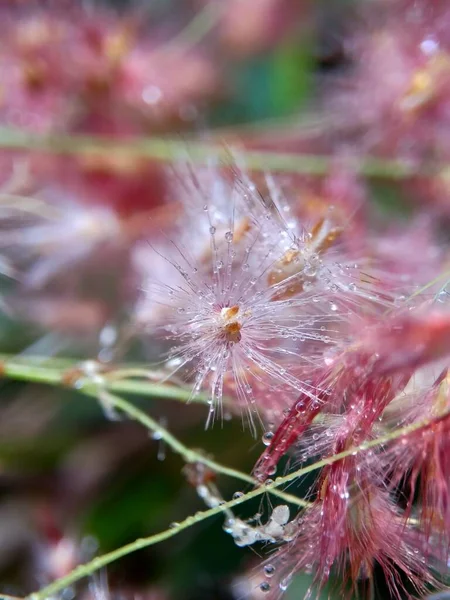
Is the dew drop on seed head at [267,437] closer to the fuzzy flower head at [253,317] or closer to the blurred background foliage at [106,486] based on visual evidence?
the fuzzy flower head at [253,317]

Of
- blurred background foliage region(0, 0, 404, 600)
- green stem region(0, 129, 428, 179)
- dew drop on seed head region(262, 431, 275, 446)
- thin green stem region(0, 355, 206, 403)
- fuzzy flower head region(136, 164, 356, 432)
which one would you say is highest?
green stem region(0, 129, 428, 179)

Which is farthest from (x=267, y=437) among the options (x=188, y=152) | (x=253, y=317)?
(x=188, y=152)

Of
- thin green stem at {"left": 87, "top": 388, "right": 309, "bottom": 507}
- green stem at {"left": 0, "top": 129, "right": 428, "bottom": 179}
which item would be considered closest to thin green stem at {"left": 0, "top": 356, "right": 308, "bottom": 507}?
thin green stem at {"left": 87, "top": 388, "right": 309, "bottom": 507}

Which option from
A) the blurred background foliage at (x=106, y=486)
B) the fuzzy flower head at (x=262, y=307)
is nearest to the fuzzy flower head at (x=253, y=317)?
the fuzzy flower head at (x=262, y=307)

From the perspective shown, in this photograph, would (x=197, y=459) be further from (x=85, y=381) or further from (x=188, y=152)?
(x=188, y=152)

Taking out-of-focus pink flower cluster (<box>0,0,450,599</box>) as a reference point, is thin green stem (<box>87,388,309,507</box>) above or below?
below

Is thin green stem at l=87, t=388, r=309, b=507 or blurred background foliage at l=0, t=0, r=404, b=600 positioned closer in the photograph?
thin green stem at l=87, t=388, r=309, b=507

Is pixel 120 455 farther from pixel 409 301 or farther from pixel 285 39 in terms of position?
pixel 285 39

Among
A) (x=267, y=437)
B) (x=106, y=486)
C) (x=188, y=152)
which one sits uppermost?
(x=188, y=152)

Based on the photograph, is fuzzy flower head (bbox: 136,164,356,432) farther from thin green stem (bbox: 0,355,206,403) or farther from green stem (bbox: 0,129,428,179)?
green stem (bbox: 0,129,428,179)

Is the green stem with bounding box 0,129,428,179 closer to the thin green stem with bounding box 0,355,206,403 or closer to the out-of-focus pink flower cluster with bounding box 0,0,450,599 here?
the out-of-focus pink flower cluster with bounding box 0,0,450,599
